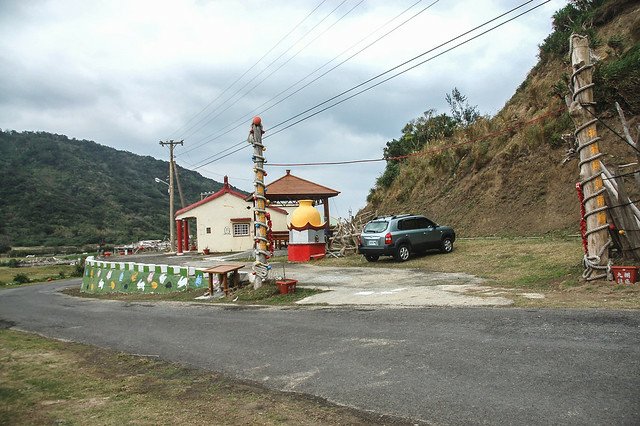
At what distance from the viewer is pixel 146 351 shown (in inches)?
347

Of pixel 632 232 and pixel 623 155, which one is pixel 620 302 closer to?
pixel 632 232

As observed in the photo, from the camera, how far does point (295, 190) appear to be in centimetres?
3616

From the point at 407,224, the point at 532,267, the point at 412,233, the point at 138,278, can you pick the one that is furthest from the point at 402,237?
the point at 138,278

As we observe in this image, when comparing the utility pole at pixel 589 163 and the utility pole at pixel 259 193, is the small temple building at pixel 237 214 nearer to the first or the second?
the utility pole at pixel 259 193

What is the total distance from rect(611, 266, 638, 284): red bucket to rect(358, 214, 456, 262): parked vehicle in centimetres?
1044

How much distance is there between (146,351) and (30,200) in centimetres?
9056

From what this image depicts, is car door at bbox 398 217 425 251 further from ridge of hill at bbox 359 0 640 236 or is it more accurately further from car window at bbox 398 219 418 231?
ridge of hill at bbox 359 0 640 236

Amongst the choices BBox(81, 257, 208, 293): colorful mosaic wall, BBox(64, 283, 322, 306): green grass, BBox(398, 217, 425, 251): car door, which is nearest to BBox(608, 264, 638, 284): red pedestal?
BBox(64, 283, 322, 306): green grass

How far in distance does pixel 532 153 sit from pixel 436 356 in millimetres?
23957

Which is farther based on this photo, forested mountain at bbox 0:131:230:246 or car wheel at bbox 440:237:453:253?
forested mountain at bbox 0:131:230:246

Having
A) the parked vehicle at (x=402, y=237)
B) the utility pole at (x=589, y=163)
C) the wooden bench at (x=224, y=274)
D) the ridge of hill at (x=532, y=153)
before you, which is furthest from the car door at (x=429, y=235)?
the utility pole at (x=589, y=163)

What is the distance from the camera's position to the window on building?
42597 millimetres

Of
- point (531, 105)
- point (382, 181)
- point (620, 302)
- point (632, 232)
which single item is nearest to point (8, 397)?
point (620, 302)

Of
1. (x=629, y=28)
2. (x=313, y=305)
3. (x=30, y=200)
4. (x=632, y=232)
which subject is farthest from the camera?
(x=30, y=200)
